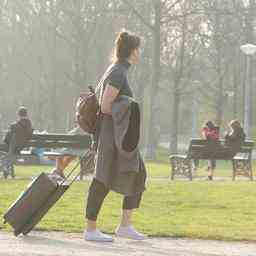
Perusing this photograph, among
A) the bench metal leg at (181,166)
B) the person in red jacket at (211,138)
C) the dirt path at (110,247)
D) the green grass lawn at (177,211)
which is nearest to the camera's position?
the dirt path at (110,247)

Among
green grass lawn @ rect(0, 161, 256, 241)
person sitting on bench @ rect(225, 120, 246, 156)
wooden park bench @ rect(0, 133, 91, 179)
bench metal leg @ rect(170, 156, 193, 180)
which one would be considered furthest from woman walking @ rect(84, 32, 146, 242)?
person sitting on bench @ rect(225, 120, 246, 156)

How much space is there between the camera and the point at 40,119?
175 ft

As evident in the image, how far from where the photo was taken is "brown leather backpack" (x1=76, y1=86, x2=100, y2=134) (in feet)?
24.2

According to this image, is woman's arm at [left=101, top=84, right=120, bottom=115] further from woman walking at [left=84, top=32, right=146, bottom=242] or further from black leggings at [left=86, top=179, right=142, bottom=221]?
black leggings at [left=86, top=179, right=142, bottom=221]

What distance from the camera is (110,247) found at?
6980 millimetres

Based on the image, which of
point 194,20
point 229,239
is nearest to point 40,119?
point 194,20

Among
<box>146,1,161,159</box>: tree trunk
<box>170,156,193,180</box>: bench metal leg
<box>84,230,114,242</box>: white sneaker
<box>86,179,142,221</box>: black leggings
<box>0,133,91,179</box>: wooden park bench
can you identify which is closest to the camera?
<box>84,230,114,242</box>: white sneaker

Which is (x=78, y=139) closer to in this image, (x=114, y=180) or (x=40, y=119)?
(x=114, y=180)

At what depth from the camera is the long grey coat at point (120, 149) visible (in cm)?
717

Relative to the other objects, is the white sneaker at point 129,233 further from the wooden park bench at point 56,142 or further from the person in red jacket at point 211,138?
the person in red jacket at point 211,138

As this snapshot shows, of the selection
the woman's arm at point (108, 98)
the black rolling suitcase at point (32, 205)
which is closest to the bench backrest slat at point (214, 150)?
the black rolling suitcase at point (32, 205)

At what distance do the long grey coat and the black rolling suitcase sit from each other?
1.72 ft

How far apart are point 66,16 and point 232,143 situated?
26.4 metres

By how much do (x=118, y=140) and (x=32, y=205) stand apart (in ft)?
3.39
